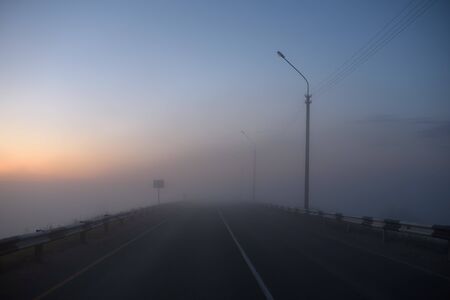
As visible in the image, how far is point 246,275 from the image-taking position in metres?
12.8

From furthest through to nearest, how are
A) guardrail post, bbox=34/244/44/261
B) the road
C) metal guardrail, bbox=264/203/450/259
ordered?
metal guardrail, bbox=264/203/450/259
guardrail post, bbox=34/244/44/261
the road

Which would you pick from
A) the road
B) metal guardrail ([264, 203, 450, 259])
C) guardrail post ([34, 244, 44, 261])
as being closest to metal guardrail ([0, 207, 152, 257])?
guardrail post ([34, 244, 44, 261])

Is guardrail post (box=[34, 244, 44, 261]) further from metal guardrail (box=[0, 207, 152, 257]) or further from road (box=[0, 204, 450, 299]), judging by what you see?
road (box=[0, 204, 450, 299])

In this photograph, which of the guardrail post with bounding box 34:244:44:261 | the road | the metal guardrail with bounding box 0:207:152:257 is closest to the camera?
the road

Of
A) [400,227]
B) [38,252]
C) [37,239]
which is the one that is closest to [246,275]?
[37,239]

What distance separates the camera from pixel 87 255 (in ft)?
57.3

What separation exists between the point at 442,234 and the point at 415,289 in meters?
6.39

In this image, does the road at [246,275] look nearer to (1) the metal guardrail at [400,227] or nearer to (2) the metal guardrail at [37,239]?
(2) the metal guardrail at [37,239]

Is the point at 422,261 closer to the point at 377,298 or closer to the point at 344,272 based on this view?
the point at 344,272

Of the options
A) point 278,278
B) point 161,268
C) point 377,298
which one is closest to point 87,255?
point 161,268

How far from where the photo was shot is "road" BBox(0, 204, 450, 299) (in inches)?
413

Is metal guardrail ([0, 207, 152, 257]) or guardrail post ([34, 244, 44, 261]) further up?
metal guardrail ([0, 207, 152, 257])

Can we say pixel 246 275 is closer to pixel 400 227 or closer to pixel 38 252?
pixel 38 252

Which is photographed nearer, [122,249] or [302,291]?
[302,291]
